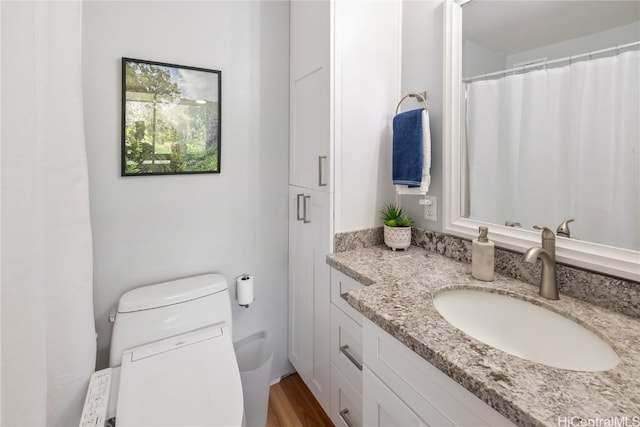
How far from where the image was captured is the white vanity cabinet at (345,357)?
3.96ft

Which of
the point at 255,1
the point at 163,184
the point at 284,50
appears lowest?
the point at 163,184

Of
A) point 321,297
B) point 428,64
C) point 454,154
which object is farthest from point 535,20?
point 321,297

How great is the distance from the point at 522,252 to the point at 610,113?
19.2 inches

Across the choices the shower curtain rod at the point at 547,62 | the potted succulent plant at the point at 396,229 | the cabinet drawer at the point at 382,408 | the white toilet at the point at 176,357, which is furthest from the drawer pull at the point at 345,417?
the shower curtain rod at the point at 547,62

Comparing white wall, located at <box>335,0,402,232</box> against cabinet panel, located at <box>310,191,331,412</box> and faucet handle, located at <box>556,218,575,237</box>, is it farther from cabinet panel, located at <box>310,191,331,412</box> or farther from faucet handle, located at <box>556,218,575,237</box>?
faucet handle, located at <box>556,218,575,237</box>

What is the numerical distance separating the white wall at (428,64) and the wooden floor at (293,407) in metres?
1.10

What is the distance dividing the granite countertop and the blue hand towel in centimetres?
42

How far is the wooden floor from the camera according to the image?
1536 millimetres

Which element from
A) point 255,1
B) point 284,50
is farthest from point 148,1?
point 284,50

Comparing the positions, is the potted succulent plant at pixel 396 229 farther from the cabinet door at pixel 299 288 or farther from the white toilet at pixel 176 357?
the white toilet at pixel 176 357

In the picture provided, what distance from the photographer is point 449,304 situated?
984 millimetres

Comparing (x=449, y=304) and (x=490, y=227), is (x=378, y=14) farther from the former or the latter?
(x=449, y=304)

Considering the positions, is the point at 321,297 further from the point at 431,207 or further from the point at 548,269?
the point at 548,269

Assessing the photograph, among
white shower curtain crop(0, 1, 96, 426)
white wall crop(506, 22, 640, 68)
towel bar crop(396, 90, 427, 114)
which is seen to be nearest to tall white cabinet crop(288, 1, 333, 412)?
towel bar crop(396, 90, 427, 114)
